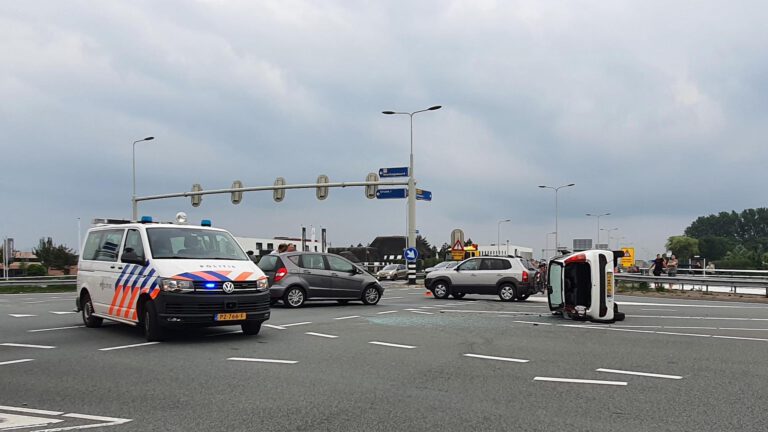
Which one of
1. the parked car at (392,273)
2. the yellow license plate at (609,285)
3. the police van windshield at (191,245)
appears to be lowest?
the parked car at (392,273)

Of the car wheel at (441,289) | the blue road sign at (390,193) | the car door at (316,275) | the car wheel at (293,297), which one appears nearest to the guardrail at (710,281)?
the car wheel at (441,289)

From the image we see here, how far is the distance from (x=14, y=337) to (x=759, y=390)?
1096cm

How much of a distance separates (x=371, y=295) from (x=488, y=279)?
15.8 ft

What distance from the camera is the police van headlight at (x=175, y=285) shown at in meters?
9.84

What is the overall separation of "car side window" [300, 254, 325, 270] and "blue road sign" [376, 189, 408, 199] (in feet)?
52.5

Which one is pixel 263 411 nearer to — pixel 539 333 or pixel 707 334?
pixel 539 333

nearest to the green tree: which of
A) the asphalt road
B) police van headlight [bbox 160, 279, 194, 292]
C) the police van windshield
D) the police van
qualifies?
the asphalt road

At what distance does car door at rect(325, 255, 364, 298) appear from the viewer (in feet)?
59.7

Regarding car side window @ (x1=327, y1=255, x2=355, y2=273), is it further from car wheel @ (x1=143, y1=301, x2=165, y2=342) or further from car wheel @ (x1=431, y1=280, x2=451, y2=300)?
car wheel @ (x1=143, y1=301, x2=165, y2=342)

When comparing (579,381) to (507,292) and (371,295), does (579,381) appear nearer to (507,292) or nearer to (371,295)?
(371,295)

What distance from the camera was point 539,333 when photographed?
11664 millimetres

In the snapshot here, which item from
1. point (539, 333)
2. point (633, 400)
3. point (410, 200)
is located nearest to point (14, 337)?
point (539, 333)

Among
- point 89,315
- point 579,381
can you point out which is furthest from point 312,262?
point 579,381

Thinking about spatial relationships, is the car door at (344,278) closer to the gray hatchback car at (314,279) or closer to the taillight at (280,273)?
the gray hatchback car at (314,279)
